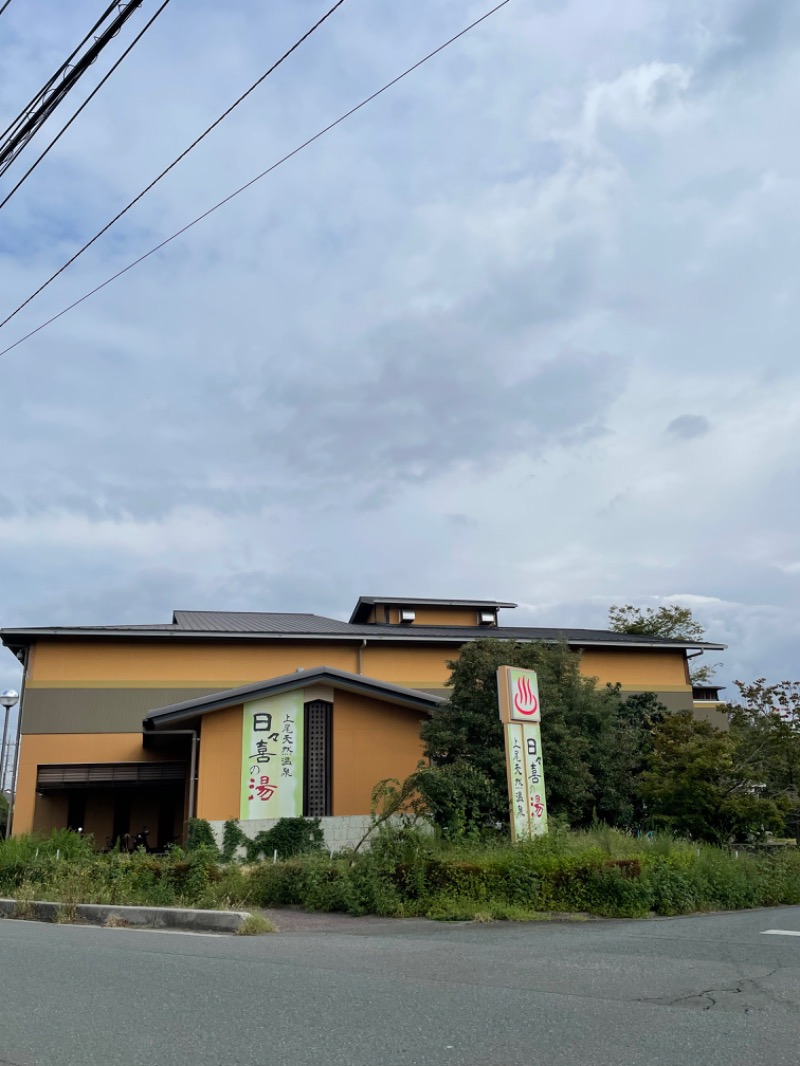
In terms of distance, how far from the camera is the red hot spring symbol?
43.7ft

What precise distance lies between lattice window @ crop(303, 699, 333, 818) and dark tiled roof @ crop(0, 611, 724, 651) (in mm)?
8117

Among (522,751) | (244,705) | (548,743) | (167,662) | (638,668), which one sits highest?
(638,668)

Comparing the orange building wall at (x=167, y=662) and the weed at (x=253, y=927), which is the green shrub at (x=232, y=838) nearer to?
the weed at (x=253, y=927)

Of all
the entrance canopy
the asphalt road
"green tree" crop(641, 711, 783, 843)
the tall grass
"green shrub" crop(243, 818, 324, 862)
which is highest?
the entrance canopy

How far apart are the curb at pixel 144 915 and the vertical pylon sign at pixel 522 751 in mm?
4474

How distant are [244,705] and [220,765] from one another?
4.37 ft

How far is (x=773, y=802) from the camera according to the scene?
1560 centimetres

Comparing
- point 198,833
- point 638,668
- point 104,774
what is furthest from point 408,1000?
point 638,668

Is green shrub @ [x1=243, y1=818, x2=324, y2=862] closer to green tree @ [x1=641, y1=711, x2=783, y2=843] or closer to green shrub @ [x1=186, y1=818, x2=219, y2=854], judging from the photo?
green shrub @ [x1=186, y1=818, x2=219, y2=854]

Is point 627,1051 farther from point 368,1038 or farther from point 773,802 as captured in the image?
point 773,802

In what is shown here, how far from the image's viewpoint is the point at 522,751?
13.1 metres

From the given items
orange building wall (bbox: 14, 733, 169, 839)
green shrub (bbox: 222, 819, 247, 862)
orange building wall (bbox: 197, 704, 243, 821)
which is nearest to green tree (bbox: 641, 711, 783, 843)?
green shrub (bbox: 222, 819, 247, 862)

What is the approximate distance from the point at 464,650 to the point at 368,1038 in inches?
516

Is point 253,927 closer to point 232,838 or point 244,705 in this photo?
point 232,838
